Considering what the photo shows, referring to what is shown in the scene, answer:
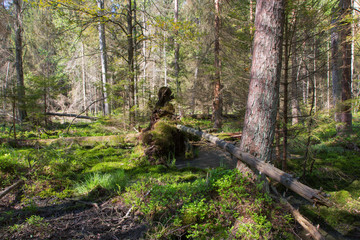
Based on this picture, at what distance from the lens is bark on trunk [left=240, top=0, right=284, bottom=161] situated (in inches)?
148

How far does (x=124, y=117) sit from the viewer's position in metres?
9.87

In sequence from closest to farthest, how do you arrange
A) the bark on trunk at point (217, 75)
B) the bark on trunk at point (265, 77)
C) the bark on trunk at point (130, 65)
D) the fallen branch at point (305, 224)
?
the fallen branch at point (305, 224) → the bark on trunk at point (265, 77) → the bark on trunk at point (130, 65) → the bark on trunk at point (217, 75)

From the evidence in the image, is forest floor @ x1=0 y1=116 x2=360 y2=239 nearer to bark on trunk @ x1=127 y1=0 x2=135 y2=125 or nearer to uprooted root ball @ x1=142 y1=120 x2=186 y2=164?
uprooted root ball @ x1=142 y1=120 x2=186 y2=164

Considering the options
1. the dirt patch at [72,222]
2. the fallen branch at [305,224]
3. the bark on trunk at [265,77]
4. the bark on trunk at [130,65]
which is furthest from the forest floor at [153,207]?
the bark on trunk at [130,65]

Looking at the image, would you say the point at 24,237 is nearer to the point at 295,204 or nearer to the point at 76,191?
the point at 76,191

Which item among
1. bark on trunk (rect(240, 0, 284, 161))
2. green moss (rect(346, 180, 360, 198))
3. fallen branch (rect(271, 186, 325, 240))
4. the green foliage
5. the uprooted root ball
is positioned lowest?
green moss (rect(346, 180, 360, 198))

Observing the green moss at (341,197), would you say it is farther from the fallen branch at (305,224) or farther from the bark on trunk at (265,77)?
the bark on trunk at (265,77)

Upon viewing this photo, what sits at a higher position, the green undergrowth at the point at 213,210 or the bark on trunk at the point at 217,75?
the bark on trunk at the point at 217,75

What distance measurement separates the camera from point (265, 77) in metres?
3.83

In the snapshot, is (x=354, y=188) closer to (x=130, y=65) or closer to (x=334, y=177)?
(x=334, y=177)

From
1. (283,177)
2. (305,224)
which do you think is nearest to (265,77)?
(283,177)

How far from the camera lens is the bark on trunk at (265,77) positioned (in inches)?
148

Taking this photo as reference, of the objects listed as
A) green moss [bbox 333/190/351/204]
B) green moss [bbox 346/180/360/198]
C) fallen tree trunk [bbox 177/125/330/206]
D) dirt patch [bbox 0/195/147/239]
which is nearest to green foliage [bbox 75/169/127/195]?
dirt patch [bbox 0/195/147/239]

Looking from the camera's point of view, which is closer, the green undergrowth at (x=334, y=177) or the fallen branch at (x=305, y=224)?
the fallen branch at (x=305, y=224)
